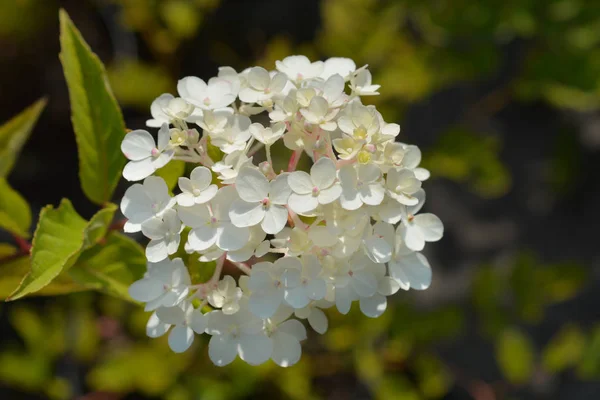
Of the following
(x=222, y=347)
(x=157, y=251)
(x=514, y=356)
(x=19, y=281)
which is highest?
(x=157, y=251)

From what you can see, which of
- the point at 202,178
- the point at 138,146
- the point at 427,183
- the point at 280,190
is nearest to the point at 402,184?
the point at 280,190

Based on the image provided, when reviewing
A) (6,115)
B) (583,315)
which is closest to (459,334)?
(583,315)

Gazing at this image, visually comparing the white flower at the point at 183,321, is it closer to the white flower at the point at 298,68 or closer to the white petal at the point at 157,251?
the white petal at the point at 157,251

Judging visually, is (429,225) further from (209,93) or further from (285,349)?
(209,93)

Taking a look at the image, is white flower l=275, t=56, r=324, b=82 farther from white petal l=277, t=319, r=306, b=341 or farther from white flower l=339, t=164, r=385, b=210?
white petal l=277, t=319, r=306, b=341

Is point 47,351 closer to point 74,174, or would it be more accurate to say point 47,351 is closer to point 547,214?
point 74,174

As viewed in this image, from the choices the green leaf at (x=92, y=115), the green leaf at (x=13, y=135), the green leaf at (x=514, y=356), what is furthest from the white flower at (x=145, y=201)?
the green leaf at (x=514, y=356)

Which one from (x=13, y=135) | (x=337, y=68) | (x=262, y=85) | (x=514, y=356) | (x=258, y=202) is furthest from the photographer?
(x=514, y=356)
